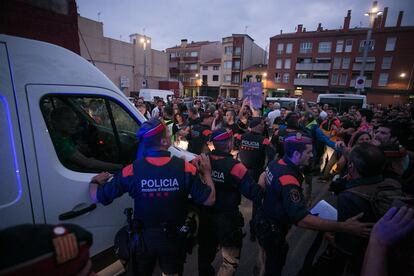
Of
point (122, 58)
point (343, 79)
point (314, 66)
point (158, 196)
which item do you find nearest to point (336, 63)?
point (343, 79)

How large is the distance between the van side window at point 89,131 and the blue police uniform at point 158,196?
501 mm

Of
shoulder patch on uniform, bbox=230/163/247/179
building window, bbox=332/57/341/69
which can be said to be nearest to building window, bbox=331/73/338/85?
building window, bbox=332/57/341/69

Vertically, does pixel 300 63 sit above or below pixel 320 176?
above

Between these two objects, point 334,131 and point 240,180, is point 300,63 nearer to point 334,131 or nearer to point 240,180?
point 334,131

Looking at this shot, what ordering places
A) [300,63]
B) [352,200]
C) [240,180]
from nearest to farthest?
[352,200], [240,180], [300,63]

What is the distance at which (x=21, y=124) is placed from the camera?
5.32ft

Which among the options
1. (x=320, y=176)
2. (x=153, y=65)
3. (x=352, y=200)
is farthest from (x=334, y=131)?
(x=153, y=65)

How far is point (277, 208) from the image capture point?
7.25 ft

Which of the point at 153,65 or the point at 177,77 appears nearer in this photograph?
the point at 153,65

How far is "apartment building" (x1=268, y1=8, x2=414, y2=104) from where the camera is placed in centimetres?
3291

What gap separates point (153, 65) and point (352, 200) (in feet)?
119

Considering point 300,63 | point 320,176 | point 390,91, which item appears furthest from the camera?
point 300,63

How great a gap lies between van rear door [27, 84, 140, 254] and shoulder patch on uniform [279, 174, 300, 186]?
5.48ft

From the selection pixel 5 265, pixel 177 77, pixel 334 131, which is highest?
pixel 177 77
